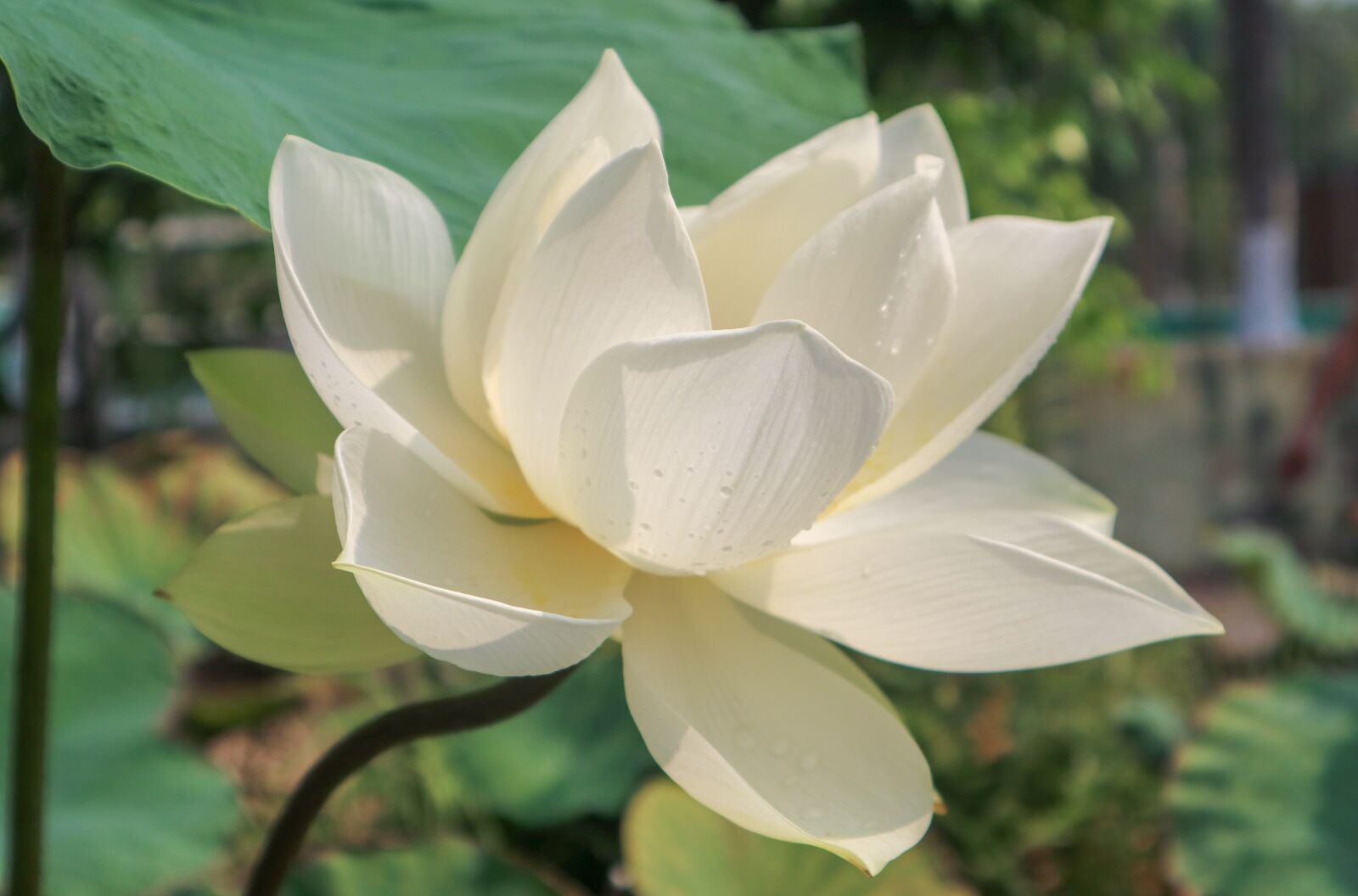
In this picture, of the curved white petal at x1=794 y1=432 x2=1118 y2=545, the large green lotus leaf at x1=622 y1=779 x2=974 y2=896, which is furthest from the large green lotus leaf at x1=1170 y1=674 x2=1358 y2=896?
the curved white petal at x1=794 y1=432 x2=1118 y2=545

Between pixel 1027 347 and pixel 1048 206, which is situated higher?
pixel 1027 347

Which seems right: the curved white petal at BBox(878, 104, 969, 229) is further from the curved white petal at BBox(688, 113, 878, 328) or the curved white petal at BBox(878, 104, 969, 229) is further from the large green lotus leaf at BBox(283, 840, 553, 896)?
the large green lotus leaf at BBox(283, 840, 553, 896)

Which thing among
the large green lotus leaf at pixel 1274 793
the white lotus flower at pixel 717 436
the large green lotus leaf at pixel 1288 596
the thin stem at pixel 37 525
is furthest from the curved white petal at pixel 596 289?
the large green lotus leaf at pixel 1288 596

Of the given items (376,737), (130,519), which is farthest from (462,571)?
(130,519)

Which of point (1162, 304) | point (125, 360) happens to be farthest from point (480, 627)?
point (1162, 304)

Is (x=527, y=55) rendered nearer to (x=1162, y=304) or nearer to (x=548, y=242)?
(x=548, y=242)

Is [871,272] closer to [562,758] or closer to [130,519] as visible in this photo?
[562,758]
